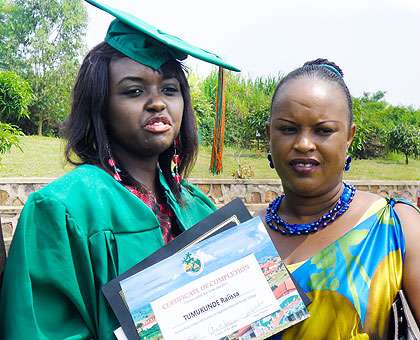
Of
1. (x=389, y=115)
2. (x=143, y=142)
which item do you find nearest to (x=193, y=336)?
(x=143, y=142)

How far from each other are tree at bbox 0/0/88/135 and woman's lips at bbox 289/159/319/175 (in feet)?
36.5

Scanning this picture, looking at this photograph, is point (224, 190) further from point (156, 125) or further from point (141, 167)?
point (156, 125)

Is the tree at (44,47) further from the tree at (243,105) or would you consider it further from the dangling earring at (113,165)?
the dangling earring at (113,165)

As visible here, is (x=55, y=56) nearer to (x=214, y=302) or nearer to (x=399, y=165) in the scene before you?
(x=399, y=165)

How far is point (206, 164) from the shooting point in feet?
35.3

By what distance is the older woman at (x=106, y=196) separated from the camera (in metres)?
1.51

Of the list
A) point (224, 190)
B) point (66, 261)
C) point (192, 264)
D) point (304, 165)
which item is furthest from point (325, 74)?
point (224, 190)

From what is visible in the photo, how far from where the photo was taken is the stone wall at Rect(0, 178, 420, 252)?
23.6 ft

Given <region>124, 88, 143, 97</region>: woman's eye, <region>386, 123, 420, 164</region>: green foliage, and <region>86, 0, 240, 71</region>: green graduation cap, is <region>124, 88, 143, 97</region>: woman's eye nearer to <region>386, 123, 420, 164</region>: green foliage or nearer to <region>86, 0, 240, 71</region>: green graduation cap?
<region>86, 0, 240, 71</region>: green graduation cap

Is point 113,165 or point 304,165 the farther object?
point 113,165

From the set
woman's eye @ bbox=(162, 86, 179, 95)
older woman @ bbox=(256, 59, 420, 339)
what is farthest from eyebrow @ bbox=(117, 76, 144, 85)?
older woman @ bbox=(256, 59, 420, 339)

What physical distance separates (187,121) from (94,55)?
531 millimetres

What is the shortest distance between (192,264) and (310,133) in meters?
0.57

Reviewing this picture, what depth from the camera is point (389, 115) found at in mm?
19734
